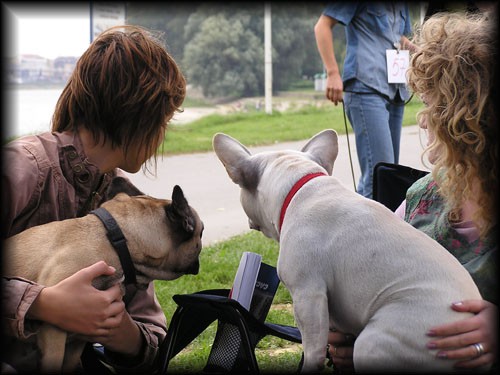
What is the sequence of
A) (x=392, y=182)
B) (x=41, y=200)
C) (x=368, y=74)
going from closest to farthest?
(x=41, y=200)
(x=392, y=182)
(x=368, y=74)

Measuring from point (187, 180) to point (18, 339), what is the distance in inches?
275

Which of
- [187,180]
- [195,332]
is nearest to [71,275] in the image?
[195,332]

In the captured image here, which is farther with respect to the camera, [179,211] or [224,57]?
[224,57]

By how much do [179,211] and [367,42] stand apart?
303 cm

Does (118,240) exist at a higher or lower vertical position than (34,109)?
lower

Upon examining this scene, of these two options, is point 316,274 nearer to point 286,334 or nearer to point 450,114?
point 286,334

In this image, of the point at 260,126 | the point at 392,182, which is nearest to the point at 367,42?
the point at 392,182

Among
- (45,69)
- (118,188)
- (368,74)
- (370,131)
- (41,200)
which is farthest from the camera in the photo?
(45,69)

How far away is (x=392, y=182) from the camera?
3.48m

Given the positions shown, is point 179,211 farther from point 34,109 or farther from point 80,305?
point 34,109

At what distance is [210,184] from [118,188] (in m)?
6.28

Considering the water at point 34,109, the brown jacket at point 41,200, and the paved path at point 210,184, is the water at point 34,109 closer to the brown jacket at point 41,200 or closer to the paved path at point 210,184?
the paved path at point 210,184

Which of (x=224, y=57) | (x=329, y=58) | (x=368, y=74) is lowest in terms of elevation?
(x=368, y=74)

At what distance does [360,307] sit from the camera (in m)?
2.34
